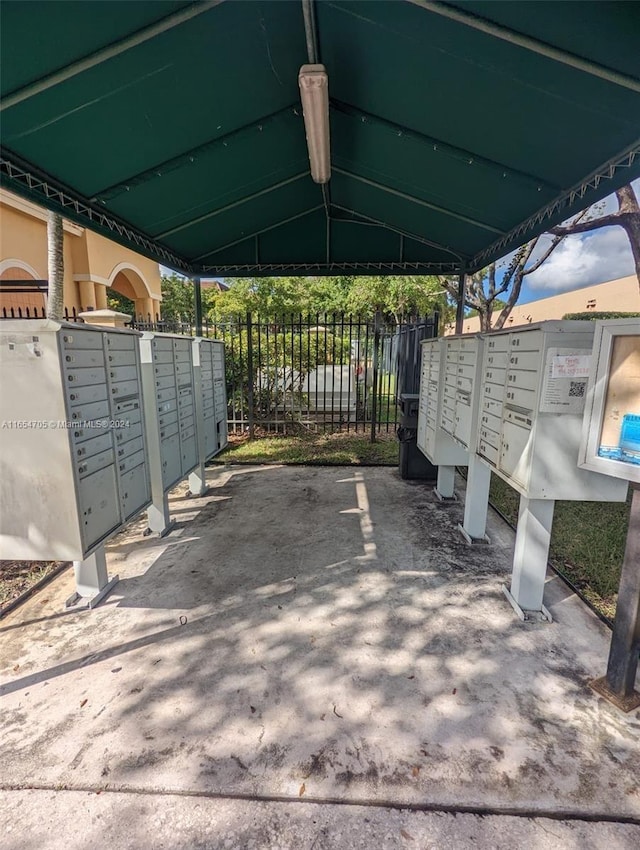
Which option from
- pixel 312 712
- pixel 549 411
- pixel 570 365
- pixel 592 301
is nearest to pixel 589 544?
pixel 549 411

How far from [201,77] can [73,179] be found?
1408mm

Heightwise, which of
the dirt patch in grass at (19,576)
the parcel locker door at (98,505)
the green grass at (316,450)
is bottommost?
the dirt patch in grass at (19,576)

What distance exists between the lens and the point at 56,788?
65.9 inches

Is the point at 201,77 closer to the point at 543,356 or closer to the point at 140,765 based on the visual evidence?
the point at 543,356

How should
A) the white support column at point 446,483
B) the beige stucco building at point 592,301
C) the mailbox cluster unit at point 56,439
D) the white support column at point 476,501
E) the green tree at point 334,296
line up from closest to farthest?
the mailbox cluster unit at point 56,439 < the white support column at point 476,501 < the white support column at point 446,483 < the green tree at point 334,296 < the beige stucco building at point 592,301

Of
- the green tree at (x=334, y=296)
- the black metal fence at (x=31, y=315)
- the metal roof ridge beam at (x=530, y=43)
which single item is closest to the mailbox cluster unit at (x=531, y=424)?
the metal roof ridge beam at (x=530, y=43)

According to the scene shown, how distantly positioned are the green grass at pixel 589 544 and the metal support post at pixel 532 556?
0.49 meters

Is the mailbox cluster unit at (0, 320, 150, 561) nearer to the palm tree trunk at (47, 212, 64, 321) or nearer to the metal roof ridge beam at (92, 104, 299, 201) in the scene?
the metal roof ridge beam at (92, 104, 299, 201)

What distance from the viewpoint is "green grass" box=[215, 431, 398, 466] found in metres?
6.42

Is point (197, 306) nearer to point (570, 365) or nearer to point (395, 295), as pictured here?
point (570, 365)

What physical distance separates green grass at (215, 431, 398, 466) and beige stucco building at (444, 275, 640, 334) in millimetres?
4647

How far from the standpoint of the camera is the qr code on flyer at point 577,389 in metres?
2.31

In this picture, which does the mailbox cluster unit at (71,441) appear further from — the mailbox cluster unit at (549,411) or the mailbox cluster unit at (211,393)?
the mailbox cluster unit at (549,411)

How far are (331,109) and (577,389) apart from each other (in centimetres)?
303
